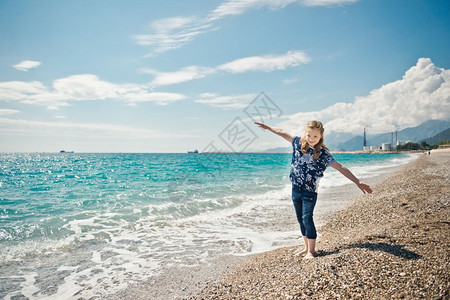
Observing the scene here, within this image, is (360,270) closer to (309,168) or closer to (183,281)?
(309,168)

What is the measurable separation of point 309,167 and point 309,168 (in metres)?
0.02

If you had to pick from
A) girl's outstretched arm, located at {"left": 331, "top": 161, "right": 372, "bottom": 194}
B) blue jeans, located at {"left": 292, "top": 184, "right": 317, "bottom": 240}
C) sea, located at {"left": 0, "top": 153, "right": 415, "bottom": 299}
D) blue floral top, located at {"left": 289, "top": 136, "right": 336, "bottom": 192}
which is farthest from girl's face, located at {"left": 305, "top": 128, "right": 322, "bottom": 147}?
sea, located at {"left": 0, "top": 153, "right": 415, "bottom": 299}

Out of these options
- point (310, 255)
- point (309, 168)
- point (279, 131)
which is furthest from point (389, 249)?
point (279, 131)

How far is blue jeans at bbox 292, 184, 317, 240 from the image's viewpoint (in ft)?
14.2

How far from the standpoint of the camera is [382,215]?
23.4 feet

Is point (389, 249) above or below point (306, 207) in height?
below

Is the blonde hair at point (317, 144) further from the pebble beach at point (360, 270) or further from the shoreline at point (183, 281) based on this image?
the shoreline at point (183, 281)

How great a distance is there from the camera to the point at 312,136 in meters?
4.20

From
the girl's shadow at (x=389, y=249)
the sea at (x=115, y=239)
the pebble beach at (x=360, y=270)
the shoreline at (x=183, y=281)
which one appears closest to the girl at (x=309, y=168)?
the girl's shadow at (x=389, y=249)

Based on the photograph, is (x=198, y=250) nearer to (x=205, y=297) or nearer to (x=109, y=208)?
(x=205, y=297)

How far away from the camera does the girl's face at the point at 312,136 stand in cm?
419

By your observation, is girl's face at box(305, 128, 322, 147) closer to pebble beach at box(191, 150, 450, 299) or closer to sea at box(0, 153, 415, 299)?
pebble beach at box(191, 150, 450, 299)

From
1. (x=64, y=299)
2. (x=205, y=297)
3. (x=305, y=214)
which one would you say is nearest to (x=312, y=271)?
(x=305, y=214)

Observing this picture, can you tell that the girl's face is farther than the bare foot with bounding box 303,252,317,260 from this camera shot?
No
